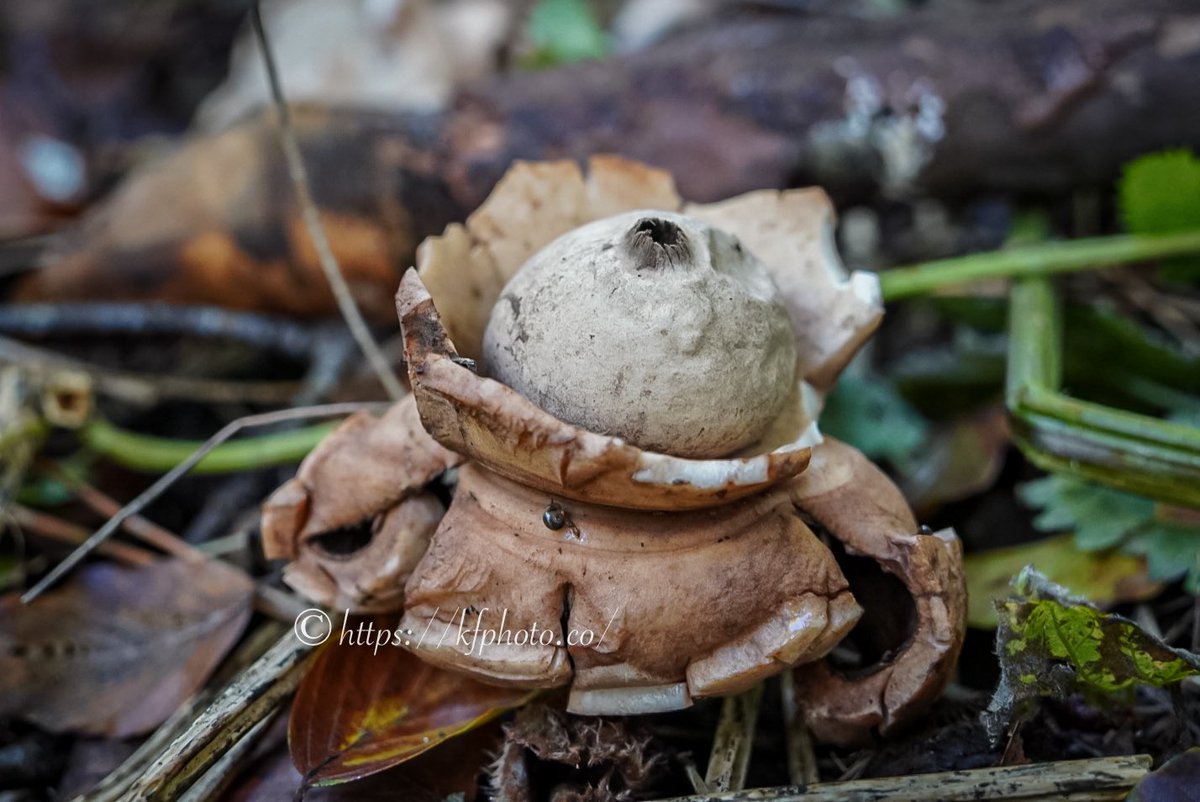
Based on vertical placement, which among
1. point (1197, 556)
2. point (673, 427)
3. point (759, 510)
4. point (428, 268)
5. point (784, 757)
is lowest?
point (784, 757)

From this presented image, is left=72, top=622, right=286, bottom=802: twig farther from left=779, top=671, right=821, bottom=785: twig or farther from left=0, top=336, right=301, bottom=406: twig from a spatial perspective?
left=779, top=671, right=821, bottom=785: twig

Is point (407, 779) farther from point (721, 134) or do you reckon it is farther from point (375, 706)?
point (721, 134)

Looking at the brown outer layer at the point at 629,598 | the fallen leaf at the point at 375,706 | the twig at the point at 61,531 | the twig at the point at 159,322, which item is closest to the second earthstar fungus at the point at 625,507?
the brown outer layer at the point at 629,598

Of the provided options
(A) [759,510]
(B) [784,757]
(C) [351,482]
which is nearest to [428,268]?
(C) [351,482]

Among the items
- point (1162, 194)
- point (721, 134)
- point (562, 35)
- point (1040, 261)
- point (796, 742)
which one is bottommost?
point (796, 742)

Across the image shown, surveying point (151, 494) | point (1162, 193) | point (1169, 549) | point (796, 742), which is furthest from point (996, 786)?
point (151, 494)

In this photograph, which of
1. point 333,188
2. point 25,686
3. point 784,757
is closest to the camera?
point 784,757

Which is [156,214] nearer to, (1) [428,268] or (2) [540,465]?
(1) [428,268]
